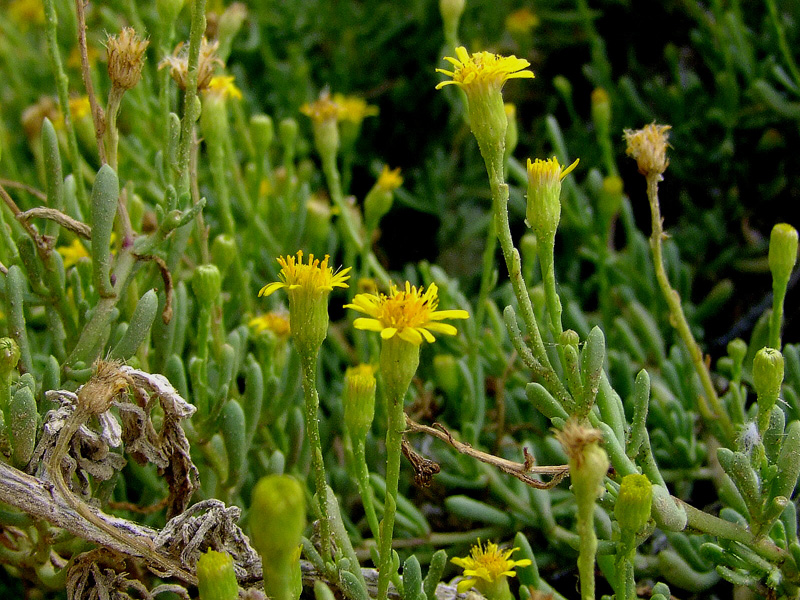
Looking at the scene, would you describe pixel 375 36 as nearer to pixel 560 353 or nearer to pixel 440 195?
pixel 440 195

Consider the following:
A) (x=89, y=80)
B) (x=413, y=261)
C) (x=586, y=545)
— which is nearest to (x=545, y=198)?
(x=586, y=545)

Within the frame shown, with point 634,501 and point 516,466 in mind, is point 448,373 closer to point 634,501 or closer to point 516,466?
point 516,466

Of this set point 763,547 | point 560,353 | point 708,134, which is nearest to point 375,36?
point 708,134

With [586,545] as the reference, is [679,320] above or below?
above

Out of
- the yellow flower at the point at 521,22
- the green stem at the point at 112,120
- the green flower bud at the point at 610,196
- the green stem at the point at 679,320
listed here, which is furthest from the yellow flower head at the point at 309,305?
the yellow flower at the point at 521,22

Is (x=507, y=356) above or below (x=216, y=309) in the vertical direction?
above

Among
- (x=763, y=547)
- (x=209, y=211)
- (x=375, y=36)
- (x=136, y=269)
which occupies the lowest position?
(x=763, y=547)

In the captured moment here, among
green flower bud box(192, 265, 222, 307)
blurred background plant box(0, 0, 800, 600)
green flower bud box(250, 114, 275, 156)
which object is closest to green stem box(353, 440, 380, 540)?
blurred background plant box(0, 0, 800, 600)
